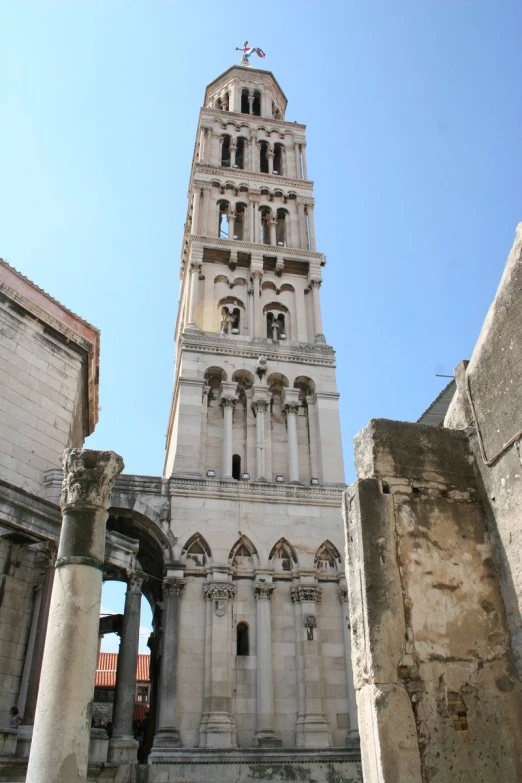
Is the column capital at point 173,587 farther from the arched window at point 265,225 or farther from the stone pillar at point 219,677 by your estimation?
the arched window at point 265,225

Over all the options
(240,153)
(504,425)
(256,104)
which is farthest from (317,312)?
(504,425)

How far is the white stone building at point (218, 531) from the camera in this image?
16.5 m

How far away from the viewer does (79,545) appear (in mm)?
8570

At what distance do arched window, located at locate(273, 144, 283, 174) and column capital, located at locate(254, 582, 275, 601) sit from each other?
22695 millimetres

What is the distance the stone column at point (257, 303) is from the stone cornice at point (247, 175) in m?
6.31

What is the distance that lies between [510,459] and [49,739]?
606 centimetres

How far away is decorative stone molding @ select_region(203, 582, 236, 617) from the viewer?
744 inches

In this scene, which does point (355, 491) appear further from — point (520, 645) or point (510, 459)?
point (520, 645)

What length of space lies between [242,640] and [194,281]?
14.9 m

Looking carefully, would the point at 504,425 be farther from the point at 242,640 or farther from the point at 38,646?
the point at 242,640

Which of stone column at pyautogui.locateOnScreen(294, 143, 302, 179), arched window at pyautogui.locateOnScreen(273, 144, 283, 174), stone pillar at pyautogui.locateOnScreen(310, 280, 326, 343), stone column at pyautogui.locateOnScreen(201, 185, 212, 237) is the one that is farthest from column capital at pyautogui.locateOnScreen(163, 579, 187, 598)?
arched window at pyautogui.locateOnScreen(273, 144, 283, 174)

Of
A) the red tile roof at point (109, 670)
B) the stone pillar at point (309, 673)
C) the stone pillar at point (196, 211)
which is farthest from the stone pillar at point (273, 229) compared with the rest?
the red tile roof at point (109, 670)

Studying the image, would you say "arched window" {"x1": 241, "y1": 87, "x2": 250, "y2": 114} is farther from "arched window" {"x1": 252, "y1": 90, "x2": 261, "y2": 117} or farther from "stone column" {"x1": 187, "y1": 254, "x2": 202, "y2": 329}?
"stone column" {"x1": 187, "y1": 254, "x2": 202, "y2": 329}

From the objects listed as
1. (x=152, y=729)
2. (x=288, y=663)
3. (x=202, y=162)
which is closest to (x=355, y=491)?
(x=288, y=663)
